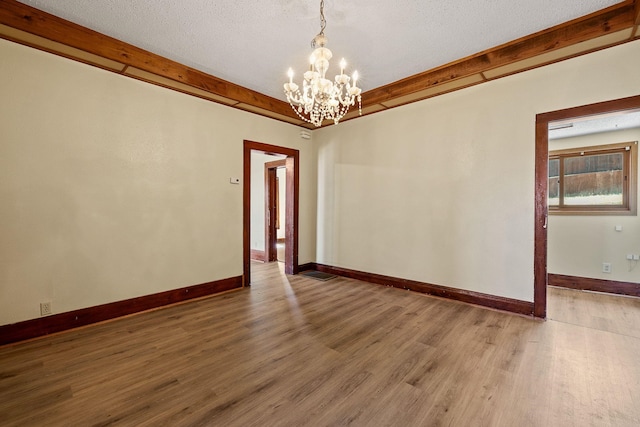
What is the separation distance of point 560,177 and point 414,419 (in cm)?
530

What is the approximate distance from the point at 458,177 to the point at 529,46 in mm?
1579

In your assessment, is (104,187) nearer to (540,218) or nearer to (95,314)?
(95,314)

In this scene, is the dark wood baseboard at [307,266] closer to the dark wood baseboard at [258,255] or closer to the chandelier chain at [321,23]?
the dark wood baseboard at [258,255]

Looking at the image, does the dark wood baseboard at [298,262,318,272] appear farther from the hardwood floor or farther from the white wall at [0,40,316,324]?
the hardwood floor

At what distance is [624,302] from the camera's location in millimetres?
3801

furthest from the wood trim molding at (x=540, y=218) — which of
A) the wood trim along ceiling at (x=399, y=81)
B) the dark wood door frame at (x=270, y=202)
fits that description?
the dark wood door frame at (x=270, y=202)

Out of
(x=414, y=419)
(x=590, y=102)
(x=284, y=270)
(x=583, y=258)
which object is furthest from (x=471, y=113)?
(x=284, y=270)

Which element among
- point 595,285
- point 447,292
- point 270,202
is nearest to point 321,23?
point 447,292

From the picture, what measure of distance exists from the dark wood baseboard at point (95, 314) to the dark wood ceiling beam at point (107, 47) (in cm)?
272

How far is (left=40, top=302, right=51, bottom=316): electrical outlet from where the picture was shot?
2.76 m

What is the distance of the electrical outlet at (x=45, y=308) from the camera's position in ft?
9.05

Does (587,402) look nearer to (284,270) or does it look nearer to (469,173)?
(469,173)

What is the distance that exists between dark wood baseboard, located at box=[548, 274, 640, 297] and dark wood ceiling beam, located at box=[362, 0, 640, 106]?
3.65 metres

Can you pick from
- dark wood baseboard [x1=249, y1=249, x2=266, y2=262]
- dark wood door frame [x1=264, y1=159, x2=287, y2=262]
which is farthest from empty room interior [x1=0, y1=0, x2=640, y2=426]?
dark wood baseboard [x1=249, y1=249, x2=266, y2=262]
